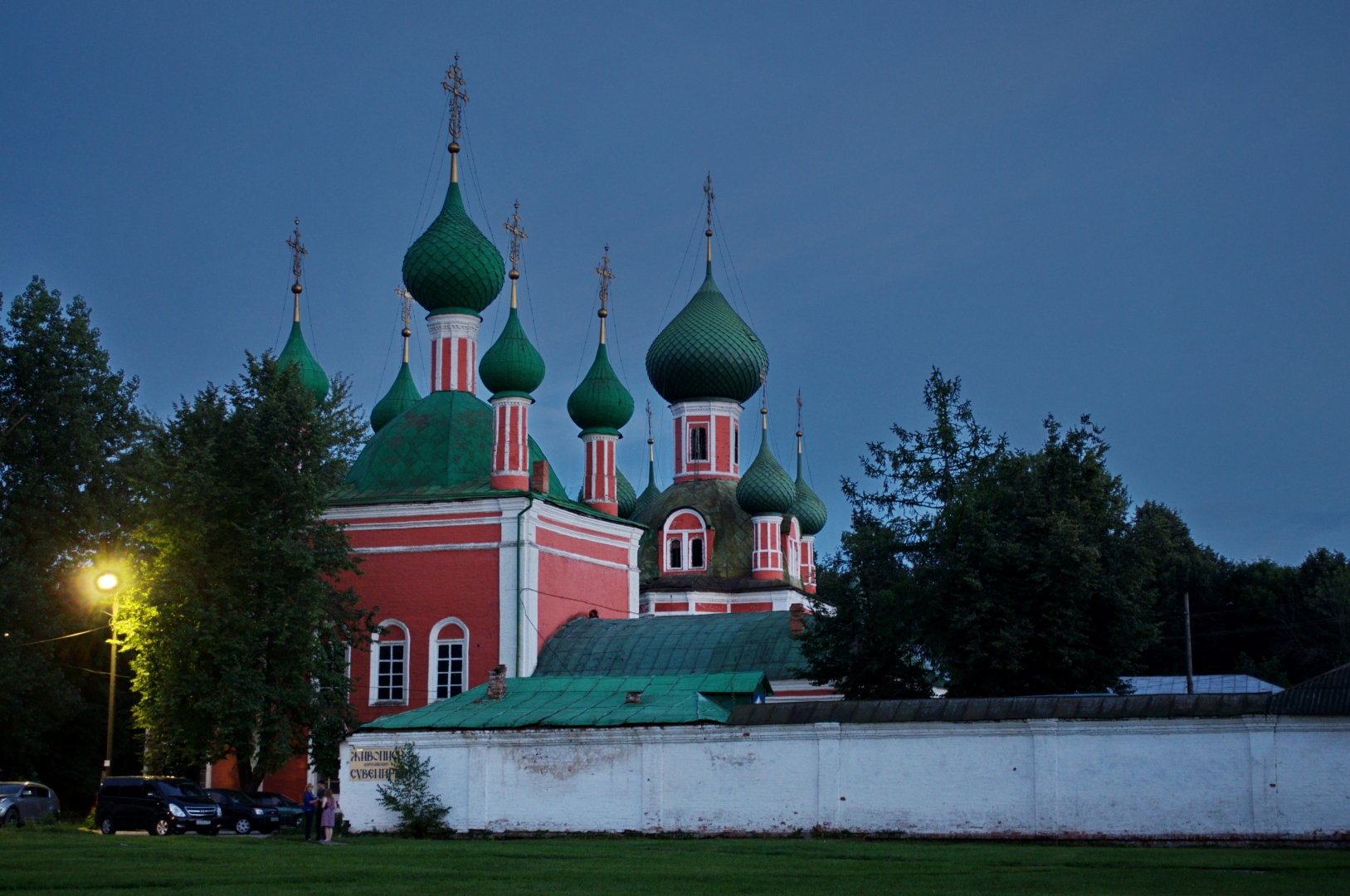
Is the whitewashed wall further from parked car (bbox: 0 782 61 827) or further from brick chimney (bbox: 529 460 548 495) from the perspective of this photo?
brick chimney (bbox: 529 460 548 495)

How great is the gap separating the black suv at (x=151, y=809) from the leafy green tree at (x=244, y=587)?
1.81 meters

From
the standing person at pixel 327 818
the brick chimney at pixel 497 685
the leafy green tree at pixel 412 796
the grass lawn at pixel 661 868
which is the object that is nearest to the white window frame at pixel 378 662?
the brick chimney at pixel 497 685

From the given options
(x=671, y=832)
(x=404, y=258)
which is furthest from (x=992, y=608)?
(x=404, y=258)

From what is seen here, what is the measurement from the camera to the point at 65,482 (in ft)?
108

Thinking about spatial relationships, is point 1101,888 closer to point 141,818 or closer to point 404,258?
point 141,818

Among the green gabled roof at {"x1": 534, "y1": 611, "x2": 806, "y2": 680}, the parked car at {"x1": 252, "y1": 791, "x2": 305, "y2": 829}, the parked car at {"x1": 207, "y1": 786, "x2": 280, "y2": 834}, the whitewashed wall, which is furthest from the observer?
the green gabled roof at {"x1": 534, "y1": 611, "x2": 806, "y2": 680}

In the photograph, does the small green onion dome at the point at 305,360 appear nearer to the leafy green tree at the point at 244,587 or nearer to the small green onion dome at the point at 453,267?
the small green onion dome at the point at 453,267

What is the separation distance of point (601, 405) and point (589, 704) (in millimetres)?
14219

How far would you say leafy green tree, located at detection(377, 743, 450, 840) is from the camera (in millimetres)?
19719

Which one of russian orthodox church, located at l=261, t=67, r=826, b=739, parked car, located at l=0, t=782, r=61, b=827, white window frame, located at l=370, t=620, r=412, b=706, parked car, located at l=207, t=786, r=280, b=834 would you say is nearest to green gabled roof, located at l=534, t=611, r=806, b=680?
russian orthodox church, located at l=261, t=67, r=826, b=739

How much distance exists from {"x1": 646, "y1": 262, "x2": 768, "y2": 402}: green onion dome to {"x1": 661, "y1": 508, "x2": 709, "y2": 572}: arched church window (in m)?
3.73

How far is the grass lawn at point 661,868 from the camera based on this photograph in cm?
1184

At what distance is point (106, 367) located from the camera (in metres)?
33.9

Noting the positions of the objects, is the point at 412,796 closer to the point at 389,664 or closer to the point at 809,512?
the point at 389,664
